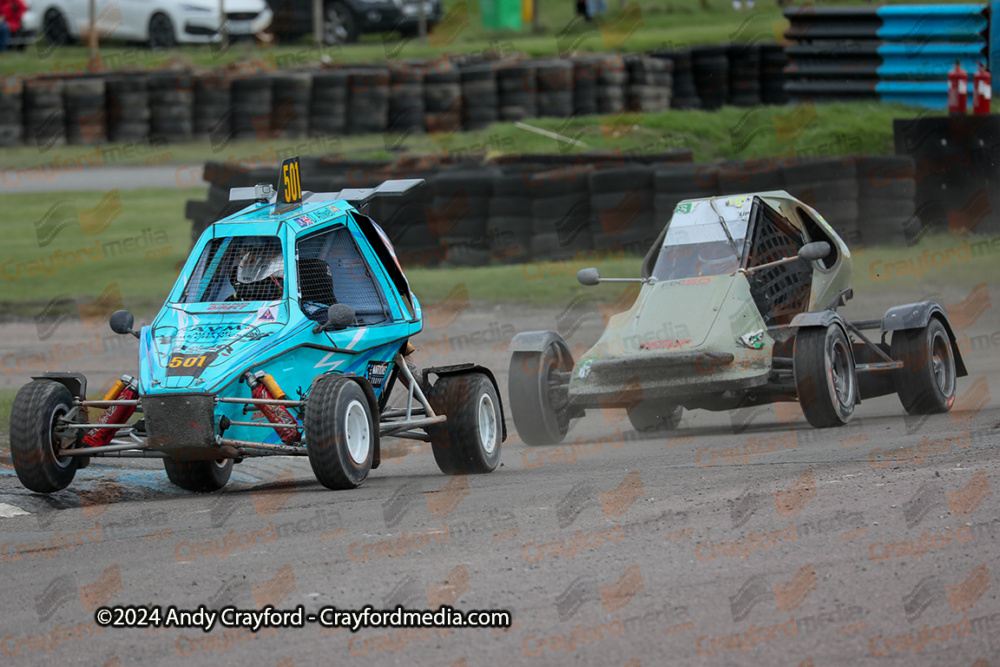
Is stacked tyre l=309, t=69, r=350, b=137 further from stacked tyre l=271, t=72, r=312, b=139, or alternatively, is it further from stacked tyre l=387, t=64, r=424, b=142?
stacked tyre l=387, t=64, r=424, b=142

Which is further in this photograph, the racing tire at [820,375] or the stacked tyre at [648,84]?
the stacked tyre at [648,84]

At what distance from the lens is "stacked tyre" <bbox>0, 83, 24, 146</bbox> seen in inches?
1011

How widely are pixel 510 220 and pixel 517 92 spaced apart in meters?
8.46

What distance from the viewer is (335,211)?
8.53 metres

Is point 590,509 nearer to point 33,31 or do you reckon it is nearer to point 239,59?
point 239,59

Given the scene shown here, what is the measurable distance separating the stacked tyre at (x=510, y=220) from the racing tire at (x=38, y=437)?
9877 millimetres

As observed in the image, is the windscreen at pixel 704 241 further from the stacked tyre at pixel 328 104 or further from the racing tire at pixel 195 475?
the stacked tyre at pixel 328 104

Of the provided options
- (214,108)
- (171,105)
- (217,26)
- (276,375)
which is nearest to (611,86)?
(214,108)

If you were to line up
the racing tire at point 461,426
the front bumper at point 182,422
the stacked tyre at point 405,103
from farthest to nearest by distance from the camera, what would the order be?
the stacked tyre at point 405,103
the racing tire at point 461,426
the front bumper at point 182,422

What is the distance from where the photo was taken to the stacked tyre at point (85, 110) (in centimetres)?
2544

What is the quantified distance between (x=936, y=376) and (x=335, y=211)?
15.0ft

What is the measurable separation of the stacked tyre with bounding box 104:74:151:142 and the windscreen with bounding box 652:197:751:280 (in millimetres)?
17460

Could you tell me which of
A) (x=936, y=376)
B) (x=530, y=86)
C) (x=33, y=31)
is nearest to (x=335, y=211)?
(x=936, y=376)

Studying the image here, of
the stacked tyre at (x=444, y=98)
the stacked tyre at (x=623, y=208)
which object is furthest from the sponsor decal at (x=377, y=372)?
the stacked tyre at (x=444, y=98)
